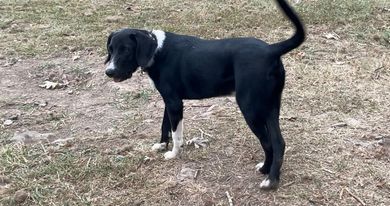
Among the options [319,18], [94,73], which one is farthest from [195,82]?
[319,18]

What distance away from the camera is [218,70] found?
3.63m

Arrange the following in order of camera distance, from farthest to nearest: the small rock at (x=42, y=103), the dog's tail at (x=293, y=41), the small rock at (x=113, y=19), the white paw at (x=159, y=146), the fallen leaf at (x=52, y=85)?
the small rock at (x=113, y=19), the fallen leaf at (x=52, y=85), the small rock at (x=42, y=103), the white paw at (x=159, y=146), the dog's tail at (x=293, y=41)

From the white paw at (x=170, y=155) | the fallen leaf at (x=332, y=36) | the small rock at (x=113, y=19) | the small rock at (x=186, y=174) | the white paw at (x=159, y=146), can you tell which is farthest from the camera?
the small rock at (x=113, y=19)

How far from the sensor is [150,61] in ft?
12.4

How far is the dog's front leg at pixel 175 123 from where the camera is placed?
385cm

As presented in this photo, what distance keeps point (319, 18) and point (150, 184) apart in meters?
4.09

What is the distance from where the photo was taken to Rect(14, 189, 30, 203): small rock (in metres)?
3.65

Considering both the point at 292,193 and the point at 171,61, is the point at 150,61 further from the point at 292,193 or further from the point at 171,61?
the point at 292,193

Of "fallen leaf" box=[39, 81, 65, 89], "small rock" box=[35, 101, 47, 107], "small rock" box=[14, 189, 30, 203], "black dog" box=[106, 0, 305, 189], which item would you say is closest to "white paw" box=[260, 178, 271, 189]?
"black dog" box=[106, 0, 305, 189]

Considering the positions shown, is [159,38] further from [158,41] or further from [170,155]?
[170,155]

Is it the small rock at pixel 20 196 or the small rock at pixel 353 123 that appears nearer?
the small rock at pixel 20 196

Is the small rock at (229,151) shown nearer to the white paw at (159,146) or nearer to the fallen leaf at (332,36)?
the white paw at (159,146)

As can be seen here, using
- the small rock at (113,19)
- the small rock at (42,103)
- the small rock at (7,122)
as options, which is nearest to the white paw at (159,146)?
the small rock at (7,122)

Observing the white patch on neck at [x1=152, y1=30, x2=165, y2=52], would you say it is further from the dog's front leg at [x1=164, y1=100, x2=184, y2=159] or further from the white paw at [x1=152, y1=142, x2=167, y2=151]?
the white paw at [x1=152, y1=142, x2=167, y2=151]
